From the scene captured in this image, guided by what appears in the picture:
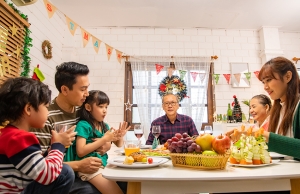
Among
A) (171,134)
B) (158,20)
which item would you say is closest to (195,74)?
(158,20)

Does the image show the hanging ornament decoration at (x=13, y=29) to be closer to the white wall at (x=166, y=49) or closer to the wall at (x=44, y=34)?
the wall at (x=44, y=34)

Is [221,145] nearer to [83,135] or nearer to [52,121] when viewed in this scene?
[83,135]

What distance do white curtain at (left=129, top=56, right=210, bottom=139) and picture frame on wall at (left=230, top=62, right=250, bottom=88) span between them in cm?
58

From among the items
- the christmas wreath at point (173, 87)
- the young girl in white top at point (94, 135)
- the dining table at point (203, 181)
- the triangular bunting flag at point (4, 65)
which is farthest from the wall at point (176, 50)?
the dining table at point (203, 181)

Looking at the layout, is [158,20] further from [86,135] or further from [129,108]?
[86,135]

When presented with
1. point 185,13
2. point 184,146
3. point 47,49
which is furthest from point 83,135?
point 185,13

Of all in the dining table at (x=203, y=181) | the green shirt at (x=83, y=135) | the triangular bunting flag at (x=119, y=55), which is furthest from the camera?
the triangular bunting flag at (x=119, y=55)

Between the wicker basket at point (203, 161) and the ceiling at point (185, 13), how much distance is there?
3.30m

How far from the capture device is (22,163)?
3.07 ft

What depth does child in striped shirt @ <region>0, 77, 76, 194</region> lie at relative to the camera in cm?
94

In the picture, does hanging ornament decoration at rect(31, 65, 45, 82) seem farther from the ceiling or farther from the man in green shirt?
the man in green shirt

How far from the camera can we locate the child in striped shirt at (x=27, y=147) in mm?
942

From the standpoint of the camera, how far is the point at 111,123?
14.4 ft

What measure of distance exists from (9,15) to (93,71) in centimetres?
201
